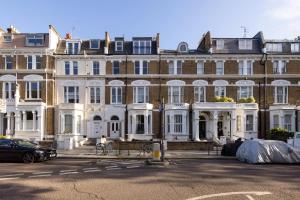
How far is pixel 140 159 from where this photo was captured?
957 inches

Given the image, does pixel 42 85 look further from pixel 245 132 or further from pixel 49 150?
pixel 245 132

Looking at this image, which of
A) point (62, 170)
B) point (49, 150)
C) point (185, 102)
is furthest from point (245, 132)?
point (62, 170)

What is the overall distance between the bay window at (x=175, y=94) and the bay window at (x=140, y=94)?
2.52 metres

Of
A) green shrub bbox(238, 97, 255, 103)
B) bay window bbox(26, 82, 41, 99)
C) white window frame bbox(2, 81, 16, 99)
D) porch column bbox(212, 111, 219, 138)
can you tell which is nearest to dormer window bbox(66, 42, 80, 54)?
bay window bbox(26, 82, 41, 99)

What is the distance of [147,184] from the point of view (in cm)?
1338

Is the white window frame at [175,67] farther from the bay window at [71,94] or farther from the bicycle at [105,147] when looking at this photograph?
the bicycle at [105,147]

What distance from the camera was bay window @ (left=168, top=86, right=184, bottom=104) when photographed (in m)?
40.3

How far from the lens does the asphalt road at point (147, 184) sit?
37.4 ft

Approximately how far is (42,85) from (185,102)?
51.1 feet

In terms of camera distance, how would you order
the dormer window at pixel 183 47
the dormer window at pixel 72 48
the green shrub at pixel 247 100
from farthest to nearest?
1. the dormer window at pixel 72 48
2. the dormer window at pixel 183 47
3. the green shrub at pixel 247 100

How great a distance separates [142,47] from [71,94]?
9476 millimetres

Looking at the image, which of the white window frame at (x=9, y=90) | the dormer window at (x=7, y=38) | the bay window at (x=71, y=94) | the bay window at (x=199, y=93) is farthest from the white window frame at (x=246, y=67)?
the dormer window at (x=7, y=38)

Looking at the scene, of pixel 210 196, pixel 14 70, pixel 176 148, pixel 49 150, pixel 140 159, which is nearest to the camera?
pixel 210 196

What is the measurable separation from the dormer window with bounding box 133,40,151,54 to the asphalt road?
81.7 ft
